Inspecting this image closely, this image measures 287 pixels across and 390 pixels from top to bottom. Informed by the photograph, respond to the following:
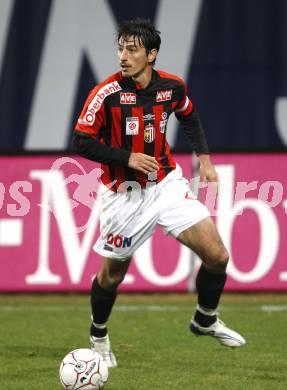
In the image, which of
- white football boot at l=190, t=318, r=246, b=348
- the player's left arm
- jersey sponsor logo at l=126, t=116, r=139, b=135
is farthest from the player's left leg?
jersey sponsor logo at l=126, t=116, r=139, b=135

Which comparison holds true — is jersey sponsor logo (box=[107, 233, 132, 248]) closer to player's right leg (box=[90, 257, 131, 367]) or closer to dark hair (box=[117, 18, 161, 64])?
player's right leg (box=[90, 257, 131, 367])

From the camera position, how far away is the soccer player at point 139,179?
7.11 m

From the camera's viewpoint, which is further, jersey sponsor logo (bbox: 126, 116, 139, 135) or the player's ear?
the player's ear

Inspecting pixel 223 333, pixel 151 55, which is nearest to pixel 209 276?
pixel 223 333

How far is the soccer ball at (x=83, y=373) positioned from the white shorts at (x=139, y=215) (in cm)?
98

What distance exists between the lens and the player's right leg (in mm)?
7363

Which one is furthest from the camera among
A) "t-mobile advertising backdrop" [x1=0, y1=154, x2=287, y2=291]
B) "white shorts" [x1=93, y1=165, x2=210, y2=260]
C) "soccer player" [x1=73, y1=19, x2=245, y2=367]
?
"t-mobile advertising backdrop" [x1=0, y1=154, x2=287, y2=291]

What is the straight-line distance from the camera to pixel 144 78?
7.25 metres

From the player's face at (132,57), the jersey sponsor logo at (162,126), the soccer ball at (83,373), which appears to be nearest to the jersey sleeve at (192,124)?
the jersey sponsor logo at (162,126)

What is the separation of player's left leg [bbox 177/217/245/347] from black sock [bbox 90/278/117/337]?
583mm

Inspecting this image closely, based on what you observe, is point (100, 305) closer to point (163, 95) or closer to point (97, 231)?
point (163, 95)

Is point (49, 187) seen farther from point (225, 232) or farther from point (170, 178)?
point (170, 178)

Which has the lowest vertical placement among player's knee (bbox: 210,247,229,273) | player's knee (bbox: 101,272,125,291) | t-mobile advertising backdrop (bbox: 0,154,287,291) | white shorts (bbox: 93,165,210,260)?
t-mobile advertising backdrop (bbox: 0,154,287,291)

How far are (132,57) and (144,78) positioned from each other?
0.17 m
